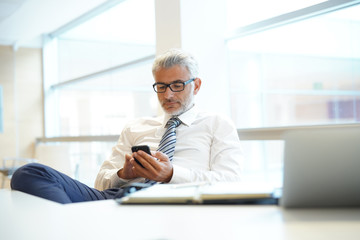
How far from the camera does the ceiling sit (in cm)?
534

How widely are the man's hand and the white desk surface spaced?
741mm

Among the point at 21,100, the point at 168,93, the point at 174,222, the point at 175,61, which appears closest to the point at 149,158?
the point at 168,93

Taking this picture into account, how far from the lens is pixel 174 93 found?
92.0 inches

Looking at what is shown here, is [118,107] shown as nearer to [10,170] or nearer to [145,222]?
[10,170]

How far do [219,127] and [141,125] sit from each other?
0.50 m

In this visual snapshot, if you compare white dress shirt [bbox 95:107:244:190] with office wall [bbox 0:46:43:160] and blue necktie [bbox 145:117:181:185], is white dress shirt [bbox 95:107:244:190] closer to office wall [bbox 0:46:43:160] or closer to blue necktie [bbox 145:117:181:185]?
blue necktie [bbox 145:117:181:185]

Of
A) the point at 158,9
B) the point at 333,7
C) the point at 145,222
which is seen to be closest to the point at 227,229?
the point at 145,222

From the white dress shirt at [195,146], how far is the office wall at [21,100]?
5.67 meters

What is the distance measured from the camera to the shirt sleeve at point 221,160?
6.43ft

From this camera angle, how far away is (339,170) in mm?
852

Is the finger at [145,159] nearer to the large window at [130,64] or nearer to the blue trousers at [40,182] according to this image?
the blue trousers at [40,182]

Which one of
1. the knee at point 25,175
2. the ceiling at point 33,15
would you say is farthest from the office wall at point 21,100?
the knee at point 25,175

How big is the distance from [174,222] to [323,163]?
33cm

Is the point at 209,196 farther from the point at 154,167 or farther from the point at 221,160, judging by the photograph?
the point at 221,160
